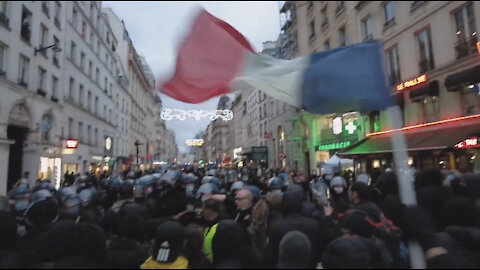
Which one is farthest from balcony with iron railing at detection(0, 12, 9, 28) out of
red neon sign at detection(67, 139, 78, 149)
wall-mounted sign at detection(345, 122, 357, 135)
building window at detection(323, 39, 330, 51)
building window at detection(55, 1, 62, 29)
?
building window at detection(323, 39, 330, 51)

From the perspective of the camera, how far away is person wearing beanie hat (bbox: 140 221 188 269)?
3.28 metres

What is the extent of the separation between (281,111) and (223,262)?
32.9m

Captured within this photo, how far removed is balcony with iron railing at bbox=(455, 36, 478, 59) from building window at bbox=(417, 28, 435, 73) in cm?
155

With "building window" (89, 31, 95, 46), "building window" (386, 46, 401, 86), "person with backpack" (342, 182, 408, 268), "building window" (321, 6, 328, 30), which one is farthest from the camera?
"building window" (89, 31, 95, 46)

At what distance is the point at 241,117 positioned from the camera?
69.4 metres

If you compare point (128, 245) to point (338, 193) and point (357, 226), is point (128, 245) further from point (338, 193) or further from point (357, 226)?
point (338, 193)

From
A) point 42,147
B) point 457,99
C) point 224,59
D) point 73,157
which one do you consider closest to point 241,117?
point 73,157

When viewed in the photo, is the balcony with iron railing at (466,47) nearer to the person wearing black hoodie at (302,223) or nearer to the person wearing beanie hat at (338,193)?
the person wearing beanie hat at (338,193)

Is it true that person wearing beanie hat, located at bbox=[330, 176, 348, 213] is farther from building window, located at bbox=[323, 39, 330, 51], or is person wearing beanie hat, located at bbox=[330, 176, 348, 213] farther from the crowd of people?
building window, located at bbox=[323, 39, 330, 51]

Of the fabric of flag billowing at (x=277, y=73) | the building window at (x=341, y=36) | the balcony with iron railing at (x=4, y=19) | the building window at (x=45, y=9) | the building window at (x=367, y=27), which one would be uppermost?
the building window at (x=45, y=9)

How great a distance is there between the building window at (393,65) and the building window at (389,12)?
1485 millimetres

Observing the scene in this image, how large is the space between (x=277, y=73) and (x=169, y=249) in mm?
2245

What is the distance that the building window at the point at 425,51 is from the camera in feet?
53.4

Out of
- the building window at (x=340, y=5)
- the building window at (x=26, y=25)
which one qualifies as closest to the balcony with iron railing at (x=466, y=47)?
the building window at (x=340, y=5)
